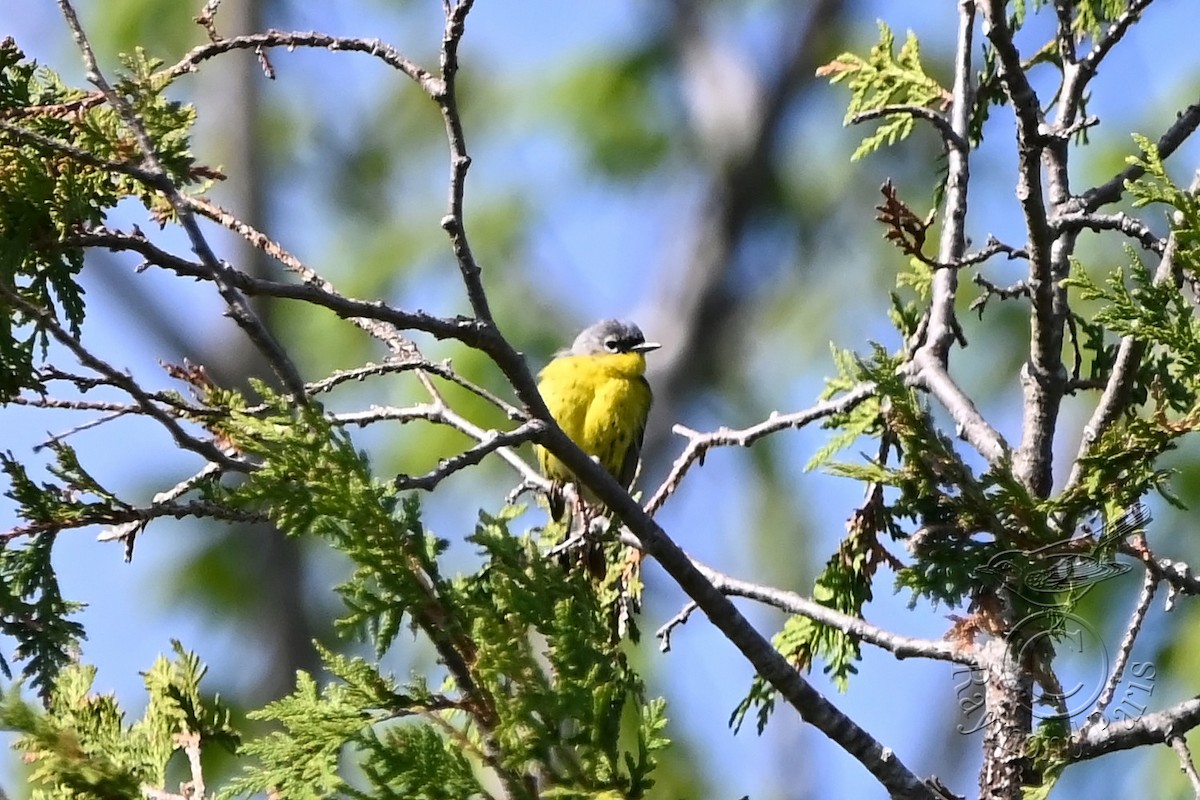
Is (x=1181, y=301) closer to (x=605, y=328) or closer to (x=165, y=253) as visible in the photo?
(x=165, y=253)

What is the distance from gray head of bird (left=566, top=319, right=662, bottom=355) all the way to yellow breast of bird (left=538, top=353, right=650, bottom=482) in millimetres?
322

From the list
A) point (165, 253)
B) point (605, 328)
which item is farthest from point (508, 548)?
point (605, 328)

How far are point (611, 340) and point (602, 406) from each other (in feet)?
2.34

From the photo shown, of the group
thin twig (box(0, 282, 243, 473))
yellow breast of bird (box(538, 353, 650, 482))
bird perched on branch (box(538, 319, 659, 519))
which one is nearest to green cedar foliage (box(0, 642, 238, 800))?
thin twig (box(0, 282, 243, 473))

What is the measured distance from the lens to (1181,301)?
2.33 meters

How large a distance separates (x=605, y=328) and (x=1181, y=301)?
4472mm

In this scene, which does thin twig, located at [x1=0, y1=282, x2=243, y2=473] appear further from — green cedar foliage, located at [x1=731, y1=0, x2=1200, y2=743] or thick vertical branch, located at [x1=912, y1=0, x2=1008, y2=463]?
thick vertical branch, located at [x1=912, y1=0, x2=1008, y2=463]

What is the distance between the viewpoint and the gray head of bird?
655 cm

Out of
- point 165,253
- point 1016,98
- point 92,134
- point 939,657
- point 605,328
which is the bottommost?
point 939,657

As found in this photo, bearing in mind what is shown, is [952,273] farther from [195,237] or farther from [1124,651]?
[195,237]

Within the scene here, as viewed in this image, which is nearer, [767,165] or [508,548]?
[508,548]

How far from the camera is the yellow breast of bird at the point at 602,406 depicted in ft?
19.4

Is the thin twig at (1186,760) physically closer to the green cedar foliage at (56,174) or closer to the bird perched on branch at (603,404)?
the green cedar foliage at (56,174)

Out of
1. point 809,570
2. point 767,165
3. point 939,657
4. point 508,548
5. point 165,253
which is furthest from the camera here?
point 809,570
